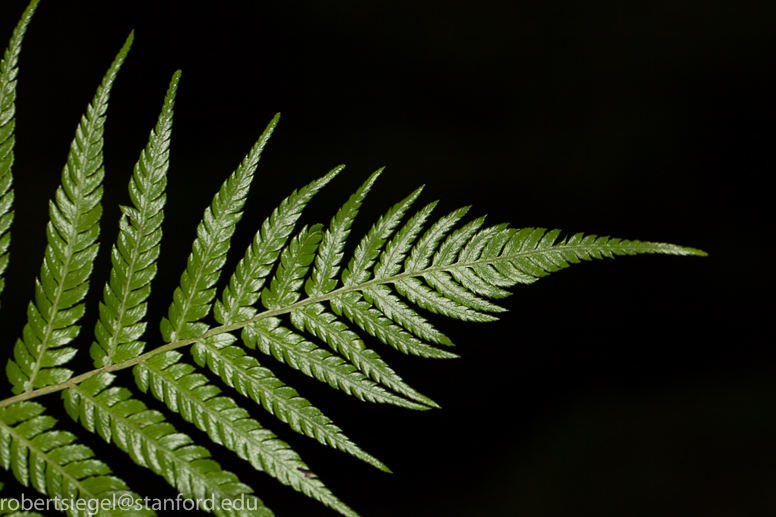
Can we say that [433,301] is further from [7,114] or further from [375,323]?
[7,114]

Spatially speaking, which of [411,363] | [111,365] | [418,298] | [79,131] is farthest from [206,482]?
[411,363]

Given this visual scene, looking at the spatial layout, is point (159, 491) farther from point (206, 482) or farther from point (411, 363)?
point (206, 482)

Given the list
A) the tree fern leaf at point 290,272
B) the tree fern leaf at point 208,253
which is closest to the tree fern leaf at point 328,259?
the tree fern leaf at point 290,272

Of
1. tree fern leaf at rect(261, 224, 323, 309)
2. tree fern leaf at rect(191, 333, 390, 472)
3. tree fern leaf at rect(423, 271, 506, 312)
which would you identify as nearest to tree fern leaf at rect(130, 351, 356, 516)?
tree fern leaf at rect(191, 333, 390, 472)

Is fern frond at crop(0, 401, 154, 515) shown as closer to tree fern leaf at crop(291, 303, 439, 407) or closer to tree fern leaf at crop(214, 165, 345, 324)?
tree fern leaf at crop(214, 165, 345, 324)

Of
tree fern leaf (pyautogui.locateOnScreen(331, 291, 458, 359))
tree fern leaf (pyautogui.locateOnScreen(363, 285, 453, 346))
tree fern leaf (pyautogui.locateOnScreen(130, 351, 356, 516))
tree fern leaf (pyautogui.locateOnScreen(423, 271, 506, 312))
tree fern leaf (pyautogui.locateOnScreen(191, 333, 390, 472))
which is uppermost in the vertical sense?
tree fern leaf (pyautogui.locateOnScreen(423, 271, 506, 312))

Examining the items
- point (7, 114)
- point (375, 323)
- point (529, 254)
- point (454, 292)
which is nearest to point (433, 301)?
point (454, 292)
